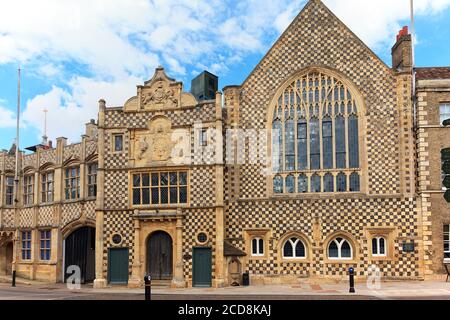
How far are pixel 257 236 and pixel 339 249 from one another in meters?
4.34

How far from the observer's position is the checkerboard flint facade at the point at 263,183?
966 inches

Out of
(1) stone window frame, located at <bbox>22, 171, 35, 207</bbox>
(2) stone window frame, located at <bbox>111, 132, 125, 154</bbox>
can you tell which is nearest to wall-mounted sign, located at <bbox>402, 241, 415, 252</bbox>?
(2) stone window frame, located at <bbox>111, 132, 125, 154</bbox>

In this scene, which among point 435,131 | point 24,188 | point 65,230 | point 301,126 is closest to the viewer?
point 435,131

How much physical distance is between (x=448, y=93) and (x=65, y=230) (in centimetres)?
2366

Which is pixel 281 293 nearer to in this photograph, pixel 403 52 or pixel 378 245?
pixel 378 245

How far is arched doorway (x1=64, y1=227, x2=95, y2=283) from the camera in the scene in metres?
29.4

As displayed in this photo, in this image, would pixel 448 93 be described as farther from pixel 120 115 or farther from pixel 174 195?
pixel 120 115

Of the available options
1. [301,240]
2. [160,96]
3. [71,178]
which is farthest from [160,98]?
[301,240]

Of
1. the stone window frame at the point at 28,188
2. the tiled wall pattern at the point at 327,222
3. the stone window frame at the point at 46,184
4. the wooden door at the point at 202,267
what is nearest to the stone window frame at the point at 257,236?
the tiled wall pattern at the point at 327,222

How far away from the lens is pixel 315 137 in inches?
1024

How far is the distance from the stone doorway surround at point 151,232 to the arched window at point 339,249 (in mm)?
7866
